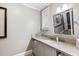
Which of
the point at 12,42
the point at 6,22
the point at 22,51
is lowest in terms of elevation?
the point at 22,51

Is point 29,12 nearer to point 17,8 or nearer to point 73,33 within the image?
point 17,8

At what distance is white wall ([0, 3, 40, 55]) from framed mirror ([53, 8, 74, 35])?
1.37 ft

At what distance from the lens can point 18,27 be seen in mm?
1480

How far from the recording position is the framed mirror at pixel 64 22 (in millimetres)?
1404

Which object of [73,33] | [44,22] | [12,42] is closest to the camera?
[73,33]

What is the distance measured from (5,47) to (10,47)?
0.09 m

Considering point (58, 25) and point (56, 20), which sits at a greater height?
point (56, 20)

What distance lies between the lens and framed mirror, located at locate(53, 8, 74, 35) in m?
1.40

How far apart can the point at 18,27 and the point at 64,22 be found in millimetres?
910

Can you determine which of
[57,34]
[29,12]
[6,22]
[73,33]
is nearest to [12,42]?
[6,22]

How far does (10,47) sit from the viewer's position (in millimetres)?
1456

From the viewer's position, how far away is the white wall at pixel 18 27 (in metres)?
1.42

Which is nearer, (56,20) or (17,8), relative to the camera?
(17,8)

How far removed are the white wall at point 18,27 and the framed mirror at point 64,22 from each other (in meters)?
0.42
